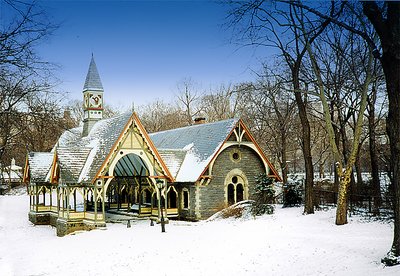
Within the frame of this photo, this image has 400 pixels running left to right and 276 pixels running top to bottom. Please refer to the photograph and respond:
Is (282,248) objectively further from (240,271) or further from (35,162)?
(35,162)

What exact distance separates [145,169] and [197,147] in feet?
12.8

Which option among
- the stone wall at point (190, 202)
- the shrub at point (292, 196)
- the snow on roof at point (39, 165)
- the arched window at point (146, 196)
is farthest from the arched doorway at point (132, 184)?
the shrub at point (292, 196)

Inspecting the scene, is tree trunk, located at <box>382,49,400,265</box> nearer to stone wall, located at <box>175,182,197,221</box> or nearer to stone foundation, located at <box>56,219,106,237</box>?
stone foundation, located at <box>56,219,106,237</box>

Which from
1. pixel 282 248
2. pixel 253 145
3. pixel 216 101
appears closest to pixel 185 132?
pixel 253 145

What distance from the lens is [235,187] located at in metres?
31.2

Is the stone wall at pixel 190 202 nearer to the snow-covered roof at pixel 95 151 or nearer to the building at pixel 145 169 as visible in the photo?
the building at pixel 145 169

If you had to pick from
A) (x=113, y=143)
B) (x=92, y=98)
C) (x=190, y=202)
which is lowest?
→ (x=190, y=202)

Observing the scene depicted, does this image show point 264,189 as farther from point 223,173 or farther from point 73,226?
point 73,226

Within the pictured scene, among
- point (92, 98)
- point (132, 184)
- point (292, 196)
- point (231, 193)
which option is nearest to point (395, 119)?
point (292, 196)

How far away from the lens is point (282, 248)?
17.5 m

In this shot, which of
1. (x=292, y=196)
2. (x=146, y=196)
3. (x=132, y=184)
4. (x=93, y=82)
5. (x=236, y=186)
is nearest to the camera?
(x=292, y=196)

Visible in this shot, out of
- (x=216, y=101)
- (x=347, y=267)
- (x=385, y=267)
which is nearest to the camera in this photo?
(x=385, y=267)

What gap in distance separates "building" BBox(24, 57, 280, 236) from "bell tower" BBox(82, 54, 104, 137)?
0.08 meters

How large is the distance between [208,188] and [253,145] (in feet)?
Result: 13.7
